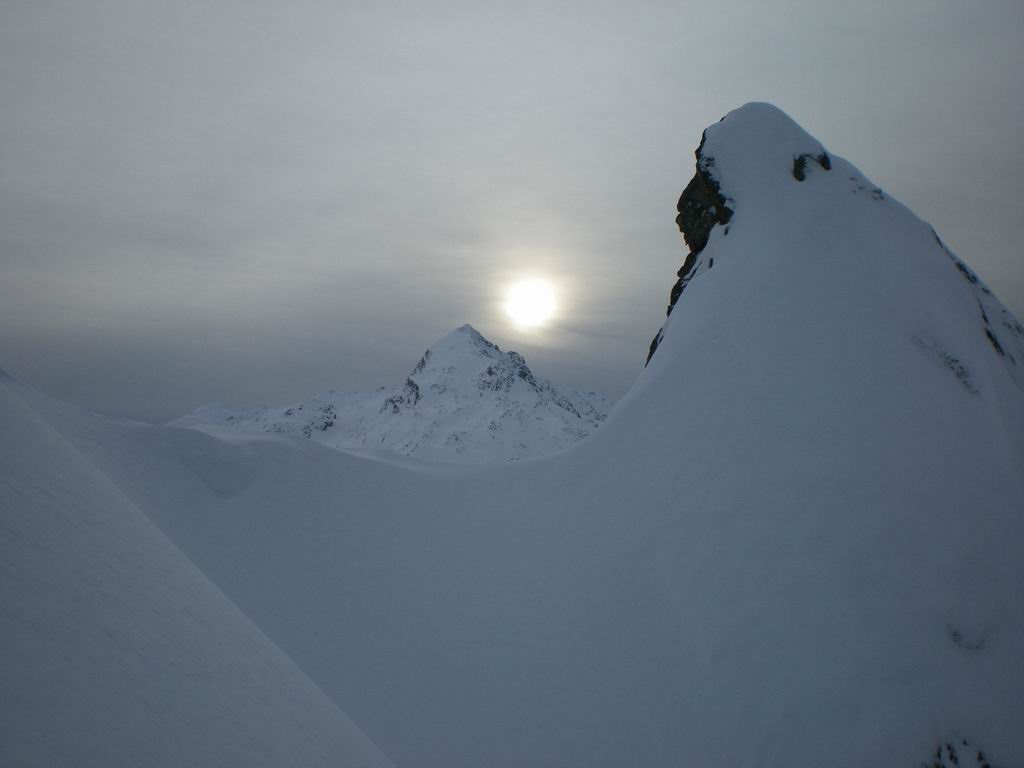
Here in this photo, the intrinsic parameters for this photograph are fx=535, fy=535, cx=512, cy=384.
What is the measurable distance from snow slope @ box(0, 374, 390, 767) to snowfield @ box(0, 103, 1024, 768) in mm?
37

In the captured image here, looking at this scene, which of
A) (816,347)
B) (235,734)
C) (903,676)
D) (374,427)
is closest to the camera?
(235,734)

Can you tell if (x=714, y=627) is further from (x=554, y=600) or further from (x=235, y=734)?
(x=235, y=734)

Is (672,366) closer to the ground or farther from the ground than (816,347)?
farther from the ground

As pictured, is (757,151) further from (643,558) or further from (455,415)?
(455,415)

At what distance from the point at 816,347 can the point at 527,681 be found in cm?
1000

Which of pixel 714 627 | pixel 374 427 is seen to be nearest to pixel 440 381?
pixel 374 427

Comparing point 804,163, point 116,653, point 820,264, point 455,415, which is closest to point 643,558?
point 820,264

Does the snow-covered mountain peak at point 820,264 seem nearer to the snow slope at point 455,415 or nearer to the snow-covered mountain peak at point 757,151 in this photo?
the snow-covered mountain peak at point 757,151

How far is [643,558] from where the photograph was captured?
11906mm

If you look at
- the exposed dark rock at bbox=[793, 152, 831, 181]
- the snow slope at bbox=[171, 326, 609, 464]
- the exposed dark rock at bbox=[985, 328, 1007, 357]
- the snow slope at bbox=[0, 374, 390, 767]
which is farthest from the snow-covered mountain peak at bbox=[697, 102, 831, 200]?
the snow slope at bbox=[171, 326, 609, 464]

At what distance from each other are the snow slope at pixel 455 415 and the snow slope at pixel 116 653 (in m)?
85.5

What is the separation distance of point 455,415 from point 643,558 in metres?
110

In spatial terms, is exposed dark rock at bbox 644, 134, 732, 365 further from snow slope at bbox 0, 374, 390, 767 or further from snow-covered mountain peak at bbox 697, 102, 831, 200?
snow slope at bbox 0, 374, 390, 767

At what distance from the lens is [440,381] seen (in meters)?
142
